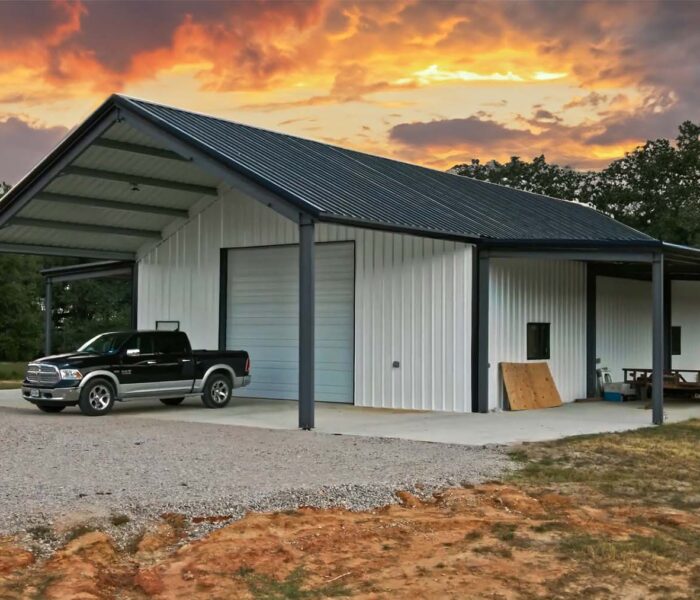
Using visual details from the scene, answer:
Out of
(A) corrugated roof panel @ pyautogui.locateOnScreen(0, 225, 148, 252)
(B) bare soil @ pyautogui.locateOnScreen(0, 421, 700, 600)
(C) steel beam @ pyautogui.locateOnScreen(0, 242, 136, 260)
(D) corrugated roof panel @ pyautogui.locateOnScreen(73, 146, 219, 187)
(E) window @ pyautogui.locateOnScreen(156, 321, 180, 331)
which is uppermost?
(D) corrugated roof panel @ pyautogui.locateOnScreen(73, 146, 219, 187)

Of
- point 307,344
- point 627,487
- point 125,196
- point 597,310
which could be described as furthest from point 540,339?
point 627,487

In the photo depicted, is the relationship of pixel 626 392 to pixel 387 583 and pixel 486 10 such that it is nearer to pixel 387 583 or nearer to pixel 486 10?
pixel 486 10

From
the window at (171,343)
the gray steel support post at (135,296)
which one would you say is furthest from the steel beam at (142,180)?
the window at (171,343)

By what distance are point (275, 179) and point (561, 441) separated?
276 inches

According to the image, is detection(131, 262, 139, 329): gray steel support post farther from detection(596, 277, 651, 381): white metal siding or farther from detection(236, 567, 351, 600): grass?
detection(236, 567, 351, 600): grass

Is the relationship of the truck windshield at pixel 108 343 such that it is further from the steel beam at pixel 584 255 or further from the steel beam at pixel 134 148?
the steel beam at pixel 584 255

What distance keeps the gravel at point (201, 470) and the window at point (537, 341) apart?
7568mm

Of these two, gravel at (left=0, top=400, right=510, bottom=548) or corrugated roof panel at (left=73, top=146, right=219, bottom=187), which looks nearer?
gravel at (left=0, top=400, right=510, bottom=548)

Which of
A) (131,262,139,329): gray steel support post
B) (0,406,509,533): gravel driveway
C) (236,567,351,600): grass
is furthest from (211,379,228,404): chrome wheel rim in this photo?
(236,567,351,600): grass

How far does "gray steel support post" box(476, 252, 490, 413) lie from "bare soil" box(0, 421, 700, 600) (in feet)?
29.0

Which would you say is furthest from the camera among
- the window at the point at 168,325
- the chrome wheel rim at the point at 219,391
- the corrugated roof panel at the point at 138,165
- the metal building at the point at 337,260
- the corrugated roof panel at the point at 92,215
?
the window at the point at 168,325

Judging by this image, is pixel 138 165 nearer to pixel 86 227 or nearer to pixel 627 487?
pixel 86 227

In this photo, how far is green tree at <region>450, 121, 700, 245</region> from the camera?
45156 millimetres

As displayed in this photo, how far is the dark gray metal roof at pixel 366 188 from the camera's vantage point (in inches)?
674
